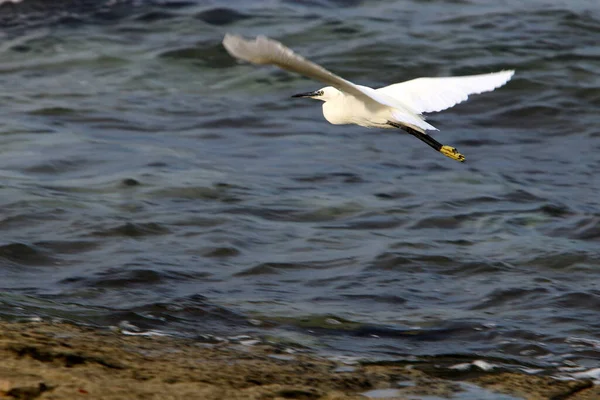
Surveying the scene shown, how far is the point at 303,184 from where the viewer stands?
7805 mm

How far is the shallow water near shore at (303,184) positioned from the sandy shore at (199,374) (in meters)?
0.33

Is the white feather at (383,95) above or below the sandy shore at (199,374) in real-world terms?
above

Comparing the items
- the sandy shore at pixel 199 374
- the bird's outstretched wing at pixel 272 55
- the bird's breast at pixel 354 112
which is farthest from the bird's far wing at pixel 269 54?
the sandy shore at pixel 199 374

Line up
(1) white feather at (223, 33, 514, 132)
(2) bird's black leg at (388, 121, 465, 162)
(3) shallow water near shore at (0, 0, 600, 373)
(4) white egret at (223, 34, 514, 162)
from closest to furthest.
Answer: (1) white feather at (223, 33, 514, 132), (4) white egret at (223, 34, 514, 162), (3) shallow water near shore at (0, 0, 600, 373), (2) bird's black leg at (388, 121, 465, 162)

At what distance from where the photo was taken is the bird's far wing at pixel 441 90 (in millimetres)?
5879

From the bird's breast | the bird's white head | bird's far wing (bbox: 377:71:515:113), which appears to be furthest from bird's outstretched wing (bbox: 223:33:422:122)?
bird's far wing (bbox: 377:71:515:113)

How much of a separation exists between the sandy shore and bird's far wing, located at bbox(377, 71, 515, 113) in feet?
5.97

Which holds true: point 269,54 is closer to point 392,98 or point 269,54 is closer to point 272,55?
point 272,55

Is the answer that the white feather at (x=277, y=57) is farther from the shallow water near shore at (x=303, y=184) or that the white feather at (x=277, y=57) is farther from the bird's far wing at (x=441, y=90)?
the shallow water near shore at (x=303, y=184)

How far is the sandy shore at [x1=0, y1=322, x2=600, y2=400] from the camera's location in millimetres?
3672

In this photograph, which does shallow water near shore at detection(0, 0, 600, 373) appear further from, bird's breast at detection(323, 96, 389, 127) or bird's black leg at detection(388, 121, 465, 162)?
bird's breast at detection(323, 96, 389, 127)

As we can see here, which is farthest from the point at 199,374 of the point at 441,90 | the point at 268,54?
the point at 441,90

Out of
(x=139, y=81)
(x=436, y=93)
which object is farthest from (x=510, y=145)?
(x=139, y=81)

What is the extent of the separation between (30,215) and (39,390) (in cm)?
343
